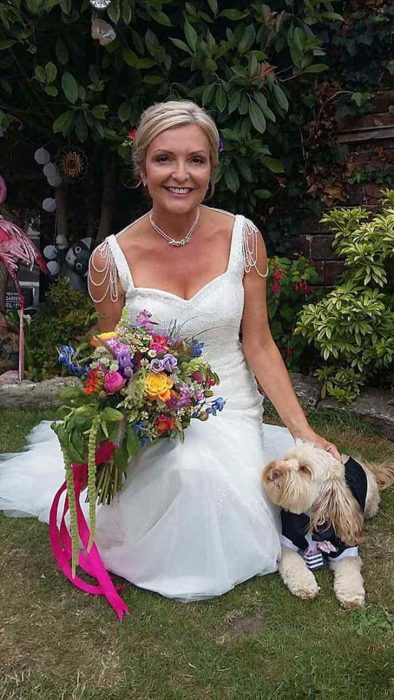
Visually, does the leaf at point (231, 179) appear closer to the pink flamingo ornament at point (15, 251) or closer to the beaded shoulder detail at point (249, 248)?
the pink flamingo ornament at point (15, 251)

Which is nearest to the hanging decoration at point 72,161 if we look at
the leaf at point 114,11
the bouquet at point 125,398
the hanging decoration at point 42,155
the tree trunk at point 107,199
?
the hanging decoration at point 42,155

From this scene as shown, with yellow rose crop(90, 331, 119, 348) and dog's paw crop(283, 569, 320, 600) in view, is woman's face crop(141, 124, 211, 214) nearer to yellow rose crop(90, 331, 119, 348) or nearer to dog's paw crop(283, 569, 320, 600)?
yellow rose crop(90, 331, 119, 348)

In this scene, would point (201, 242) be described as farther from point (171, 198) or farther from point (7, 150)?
point (7, 150)

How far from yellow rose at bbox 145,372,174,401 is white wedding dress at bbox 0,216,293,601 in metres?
0.38

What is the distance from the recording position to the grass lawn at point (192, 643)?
2070 mm

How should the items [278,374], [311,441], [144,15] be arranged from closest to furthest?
[311,441] < [278,374] < [144,15]

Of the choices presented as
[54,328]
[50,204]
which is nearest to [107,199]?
[50,204]

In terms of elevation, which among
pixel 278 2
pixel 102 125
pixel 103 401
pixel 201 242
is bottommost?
pixel 103 401

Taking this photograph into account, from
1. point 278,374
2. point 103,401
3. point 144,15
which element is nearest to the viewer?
point 103,401

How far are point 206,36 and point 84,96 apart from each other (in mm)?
959

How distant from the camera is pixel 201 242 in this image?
3.03 m

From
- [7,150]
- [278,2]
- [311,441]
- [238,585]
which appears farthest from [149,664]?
[7,150]

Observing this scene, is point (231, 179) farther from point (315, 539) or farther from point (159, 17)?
point (315, 539)

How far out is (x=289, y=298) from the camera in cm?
521
